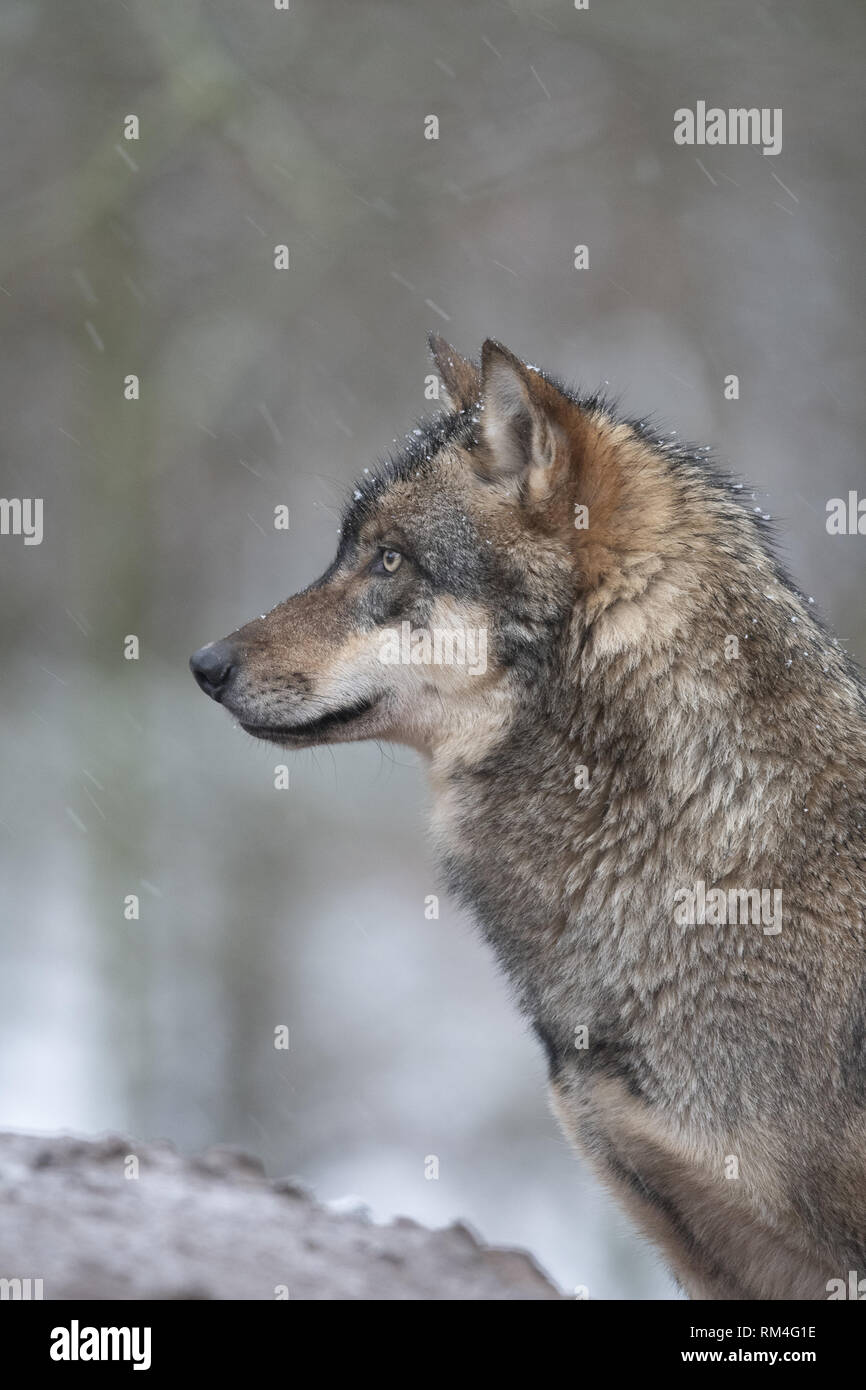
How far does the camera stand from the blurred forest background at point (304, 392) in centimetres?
1013

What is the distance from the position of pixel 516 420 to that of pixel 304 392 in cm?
874

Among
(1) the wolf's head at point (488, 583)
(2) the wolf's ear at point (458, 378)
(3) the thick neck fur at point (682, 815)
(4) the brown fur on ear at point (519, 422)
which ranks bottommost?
(3) the thick neck fur at point (682, 815)

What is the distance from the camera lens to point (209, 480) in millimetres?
12086

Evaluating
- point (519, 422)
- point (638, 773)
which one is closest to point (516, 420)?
point (519, 422)

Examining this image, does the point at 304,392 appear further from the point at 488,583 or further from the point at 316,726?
the point at 488,583

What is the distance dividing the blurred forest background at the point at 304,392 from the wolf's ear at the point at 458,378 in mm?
6154

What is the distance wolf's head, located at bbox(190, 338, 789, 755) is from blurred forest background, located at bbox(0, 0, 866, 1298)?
6158 mm

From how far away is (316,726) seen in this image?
156 inches

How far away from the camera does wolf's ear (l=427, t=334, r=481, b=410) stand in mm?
4469

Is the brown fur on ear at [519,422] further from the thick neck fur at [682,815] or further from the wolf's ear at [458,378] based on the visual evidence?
the wolf's ear at [458,378]

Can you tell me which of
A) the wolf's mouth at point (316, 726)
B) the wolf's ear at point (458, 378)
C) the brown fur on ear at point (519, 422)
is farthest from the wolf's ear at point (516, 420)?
the wolf's mouth at point (316, 726)

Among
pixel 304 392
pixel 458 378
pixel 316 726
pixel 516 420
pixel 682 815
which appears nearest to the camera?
pixel 682 815

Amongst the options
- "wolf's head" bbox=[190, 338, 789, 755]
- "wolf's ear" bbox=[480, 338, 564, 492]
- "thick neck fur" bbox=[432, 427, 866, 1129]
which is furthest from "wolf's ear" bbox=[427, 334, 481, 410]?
"thick neck fur" bbox=[432, 427, 866, 1129]
